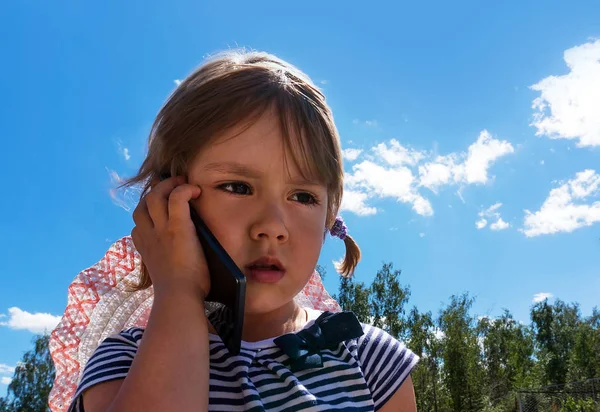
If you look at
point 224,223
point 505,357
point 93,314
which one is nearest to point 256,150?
point 224,223

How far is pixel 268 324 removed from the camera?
171 cm

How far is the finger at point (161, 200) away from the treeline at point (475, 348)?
2002 cm

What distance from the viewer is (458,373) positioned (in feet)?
66.3

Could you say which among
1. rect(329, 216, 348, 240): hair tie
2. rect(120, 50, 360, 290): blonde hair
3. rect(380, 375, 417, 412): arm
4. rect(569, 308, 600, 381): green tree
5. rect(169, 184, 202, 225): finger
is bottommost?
rect(380, 375, 417, 412): arm

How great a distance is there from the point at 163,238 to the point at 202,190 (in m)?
0.17

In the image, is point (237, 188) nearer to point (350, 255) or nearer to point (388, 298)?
point (350, 255)

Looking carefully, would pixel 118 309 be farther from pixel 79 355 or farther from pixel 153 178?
pixel 153 178

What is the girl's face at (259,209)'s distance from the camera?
1.46m

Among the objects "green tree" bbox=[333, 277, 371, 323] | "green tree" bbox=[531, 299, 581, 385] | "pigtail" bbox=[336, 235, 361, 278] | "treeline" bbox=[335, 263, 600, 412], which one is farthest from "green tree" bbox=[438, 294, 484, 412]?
"green tree" bbox=[531, 299, 581, 385]

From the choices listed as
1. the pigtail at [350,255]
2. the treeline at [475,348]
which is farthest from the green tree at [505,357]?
Result: the pigtail at [350,255]

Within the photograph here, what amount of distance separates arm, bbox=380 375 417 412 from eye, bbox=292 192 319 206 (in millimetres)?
644

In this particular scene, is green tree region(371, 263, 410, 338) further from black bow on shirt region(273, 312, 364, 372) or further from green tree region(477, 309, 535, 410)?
black bow on shirt region(273, 312, 364, 372)

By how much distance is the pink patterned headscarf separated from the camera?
1963mm

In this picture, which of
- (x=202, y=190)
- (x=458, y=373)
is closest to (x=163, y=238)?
(x=202, y=190)
